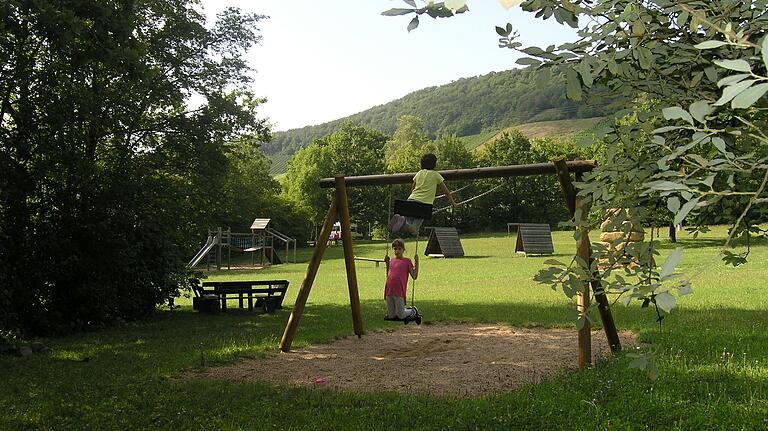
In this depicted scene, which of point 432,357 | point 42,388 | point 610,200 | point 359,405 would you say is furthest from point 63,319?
point 610,200

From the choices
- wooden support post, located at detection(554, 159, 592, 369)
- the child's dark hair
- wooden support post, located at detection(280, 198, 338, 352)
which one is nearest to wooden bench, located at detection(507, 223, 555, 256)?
wooden support post, located at detection(280, 198, 338, 352)

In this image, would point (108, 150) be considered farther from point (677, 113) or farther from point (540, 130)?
point (540, 130)

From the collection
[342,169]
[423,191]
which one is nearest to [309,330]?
[423,191]

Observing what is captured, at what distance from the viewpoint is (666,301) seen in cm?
188

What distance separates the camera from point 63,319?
1138 centimetres

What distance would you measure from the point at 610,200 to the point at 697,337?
5.82 m

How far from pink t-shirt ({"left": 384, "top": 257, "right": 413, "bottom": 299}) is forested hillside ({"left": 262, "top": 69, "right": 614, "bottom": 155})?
4220 inches

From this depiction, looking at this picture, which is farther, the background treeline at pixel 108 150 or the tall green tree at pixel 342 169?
the tall green tree at pixel 342 169

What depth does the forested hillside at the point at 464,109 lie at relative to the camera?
13062cm

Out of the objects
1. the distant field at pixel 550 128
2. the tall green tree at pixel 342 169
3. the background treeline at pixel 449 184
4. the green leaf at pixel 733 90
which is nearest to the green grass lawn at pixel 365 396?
the green leaf at pixel 733 90

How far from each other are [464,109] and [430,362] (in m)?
139

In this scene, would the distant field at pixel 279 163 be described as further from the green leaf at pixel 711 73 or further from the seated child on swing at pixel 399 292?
the green leaf at pixel 711 73

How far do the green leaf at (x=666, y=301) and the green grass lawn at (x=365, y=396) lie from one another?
6.2 inches

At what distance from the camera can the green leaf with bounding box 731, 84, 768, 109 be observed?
1.31 metres
